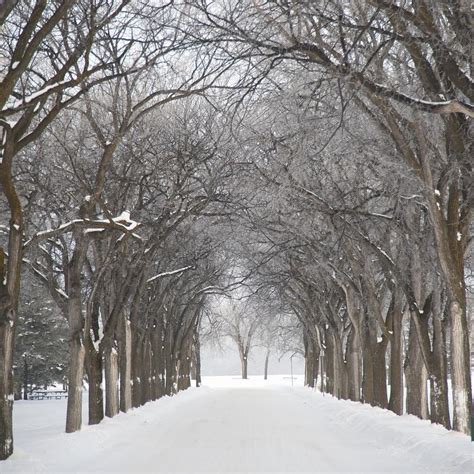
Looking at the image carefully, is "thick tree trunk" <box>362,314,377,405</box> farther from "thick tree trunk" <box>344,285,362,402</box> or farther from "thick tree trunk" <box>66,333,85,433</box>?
"thick tree trunk" <box>66,333,85,433</box>

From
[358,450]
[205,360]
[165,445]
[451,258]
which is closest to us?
[451,258]

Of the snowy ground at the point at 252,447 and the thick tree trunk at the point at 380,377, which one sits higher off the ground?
the thick tree trunk at the point at 380,377

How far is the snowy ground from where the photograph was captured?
34.9 ft

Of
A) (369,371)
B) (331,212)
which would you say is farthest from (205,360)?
(331,212)

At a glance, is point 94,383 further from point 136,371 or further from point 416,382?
point 416,382

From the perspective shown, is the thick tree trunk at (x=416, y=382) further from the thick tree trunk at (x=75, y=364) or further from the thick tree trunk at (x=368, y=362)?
the thick tree trunk at (x=75, y=364)

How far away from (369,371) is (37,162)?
515 inches

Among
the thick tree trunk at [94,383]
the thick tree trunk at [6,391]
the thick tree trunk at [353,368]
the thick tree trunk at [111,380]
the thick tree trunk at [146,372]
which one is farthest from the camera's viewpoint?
the thick tree trunk at [146,372]

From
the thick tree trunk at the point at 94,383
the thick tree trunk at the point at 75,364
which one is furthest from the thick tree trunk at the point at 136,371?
the thick tree trunk at the point at 75,364

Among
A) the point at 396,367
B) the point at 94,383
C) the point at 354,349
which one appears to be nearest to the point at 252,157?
the point at 94,383

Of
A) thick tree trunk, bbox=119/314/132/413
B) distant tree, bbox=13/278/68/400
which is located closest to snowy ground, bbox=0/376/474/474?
thick tree trunk, bbox=119/314/132/413

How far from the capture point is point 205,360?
131m

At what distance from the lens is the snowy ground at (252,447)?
1065cm

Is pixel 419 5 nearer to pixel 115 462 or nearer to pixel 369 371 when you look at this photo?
pixel 115 462
